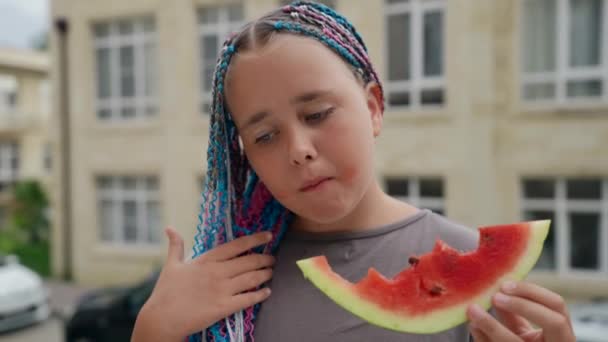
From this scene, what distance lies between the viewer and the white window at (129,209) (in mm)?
13211

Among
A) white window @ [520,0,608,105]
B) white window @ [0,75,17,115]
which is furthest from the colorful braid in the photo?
white window @ [0,75,17,115]

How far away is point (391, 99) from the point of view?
10.6 m

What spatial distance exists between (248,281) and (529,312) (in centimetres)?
65

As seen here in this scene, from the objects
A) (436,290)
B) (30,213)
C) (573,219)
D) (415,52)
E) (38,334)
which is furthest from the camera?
(30,213)

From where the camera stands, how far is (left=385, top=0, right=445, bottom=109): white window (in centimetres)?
1004

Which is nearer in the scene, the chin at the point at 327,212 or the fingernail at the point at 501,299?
the fingernail at the point at 501,299

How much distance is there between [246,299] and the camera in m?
1.32

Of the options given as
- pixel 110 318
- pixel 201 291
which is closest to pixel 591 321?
pixel 201 291

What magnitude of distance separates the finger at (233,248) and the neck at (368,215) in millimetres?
157

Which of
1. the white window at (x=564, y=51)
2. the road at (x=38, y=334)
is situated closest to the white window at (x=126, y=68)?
the road at (x=38, y=334)

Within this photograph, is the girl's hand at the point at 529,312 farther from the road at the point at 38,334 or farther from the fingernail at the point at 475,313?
the road at the point at 38,334

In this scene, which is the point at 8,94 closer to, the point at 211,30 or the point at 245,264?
the point at 211,30

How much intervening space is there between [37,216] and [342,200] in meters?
19.6

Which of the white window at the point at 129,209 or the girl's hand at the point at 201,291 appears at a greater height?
the girl's hand at the point at 201,291
